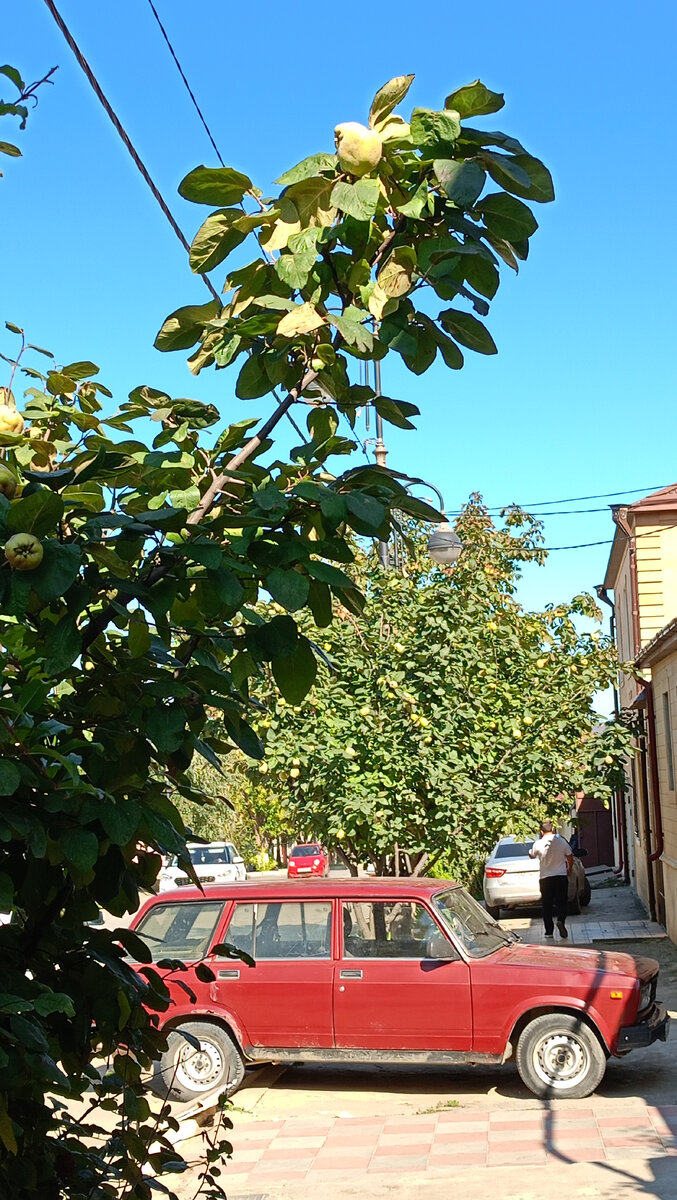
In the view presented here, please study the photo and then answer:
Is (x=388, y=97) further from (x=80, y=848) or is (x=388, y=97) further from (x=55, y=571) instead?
(x=80, y=848)

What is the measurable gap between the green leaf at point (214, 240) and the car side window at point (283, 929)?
8.10 m

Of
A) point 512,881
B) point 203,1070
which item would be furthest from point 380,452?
point 203,1070

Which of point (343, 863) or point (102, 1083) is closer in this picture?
point (102, 1083)

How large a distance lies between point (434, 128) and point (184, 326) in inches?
24.0

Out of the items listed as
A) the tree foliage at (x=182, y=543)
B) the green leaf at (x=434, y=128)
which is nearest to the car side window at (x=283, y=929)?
the tree foliage at (x=182, y=543)

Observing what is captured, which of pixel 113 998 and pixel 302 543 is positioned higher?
pixel 302 543

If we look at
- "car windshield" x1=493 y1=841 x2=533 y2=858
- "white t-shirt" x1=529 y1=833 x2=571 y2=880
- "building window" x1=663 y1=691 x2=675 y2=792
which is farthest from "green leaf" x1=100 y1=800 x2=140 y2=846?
"car windshield" x1=493 y1=841 x2=533 y2=858

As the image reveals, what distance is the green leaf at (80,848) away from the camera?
1.91 metres

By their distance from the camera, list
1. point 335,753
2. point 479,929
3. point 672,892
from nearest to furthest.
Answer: point 479,929 → point 335,753 → point 672,892

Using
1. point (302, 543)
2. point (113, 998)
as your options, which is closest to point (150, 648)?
point (302, 543)

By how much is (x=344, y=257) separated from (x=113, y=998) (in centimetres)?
147

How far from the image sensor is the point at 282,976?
955 cm

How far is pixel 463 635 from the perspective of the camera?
39.6ft

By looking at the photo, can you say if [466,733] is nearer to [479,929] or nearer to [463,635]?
[463,635]
